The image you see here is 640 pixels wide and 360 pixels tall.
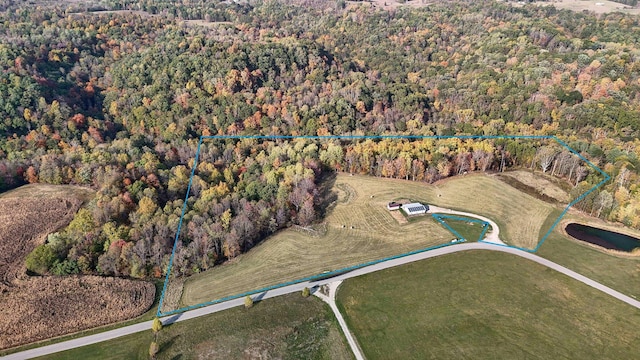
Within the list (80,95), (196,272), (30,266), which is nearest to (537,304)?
(196,272)

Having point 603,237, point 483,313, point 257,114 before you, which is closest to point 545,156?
point 603,237

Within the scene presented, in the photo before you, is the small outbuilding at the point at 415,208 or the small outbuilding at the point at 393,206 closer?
the small outbuilding at the point at 415,208

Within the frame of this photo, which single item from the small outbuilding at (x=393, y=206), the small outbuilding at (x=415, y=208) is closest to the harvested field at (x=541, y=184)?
the small outbuilding at (x=415, y=208)

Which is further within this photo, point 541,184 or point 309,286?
point 541,184

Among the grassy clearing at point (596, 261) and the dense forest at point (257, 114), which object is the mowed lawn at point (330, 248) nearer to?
the dense forest at point (257, 114)

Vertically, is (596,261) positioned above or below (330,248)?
above

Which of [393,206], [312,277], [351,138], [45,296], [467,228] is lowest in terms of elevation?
[312,277]

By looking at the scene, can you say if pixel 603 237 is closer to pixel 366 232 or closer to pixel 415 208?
pixel 415 208

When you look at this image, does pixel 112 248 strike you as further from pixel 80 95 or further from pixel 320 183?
pixel 80 95
